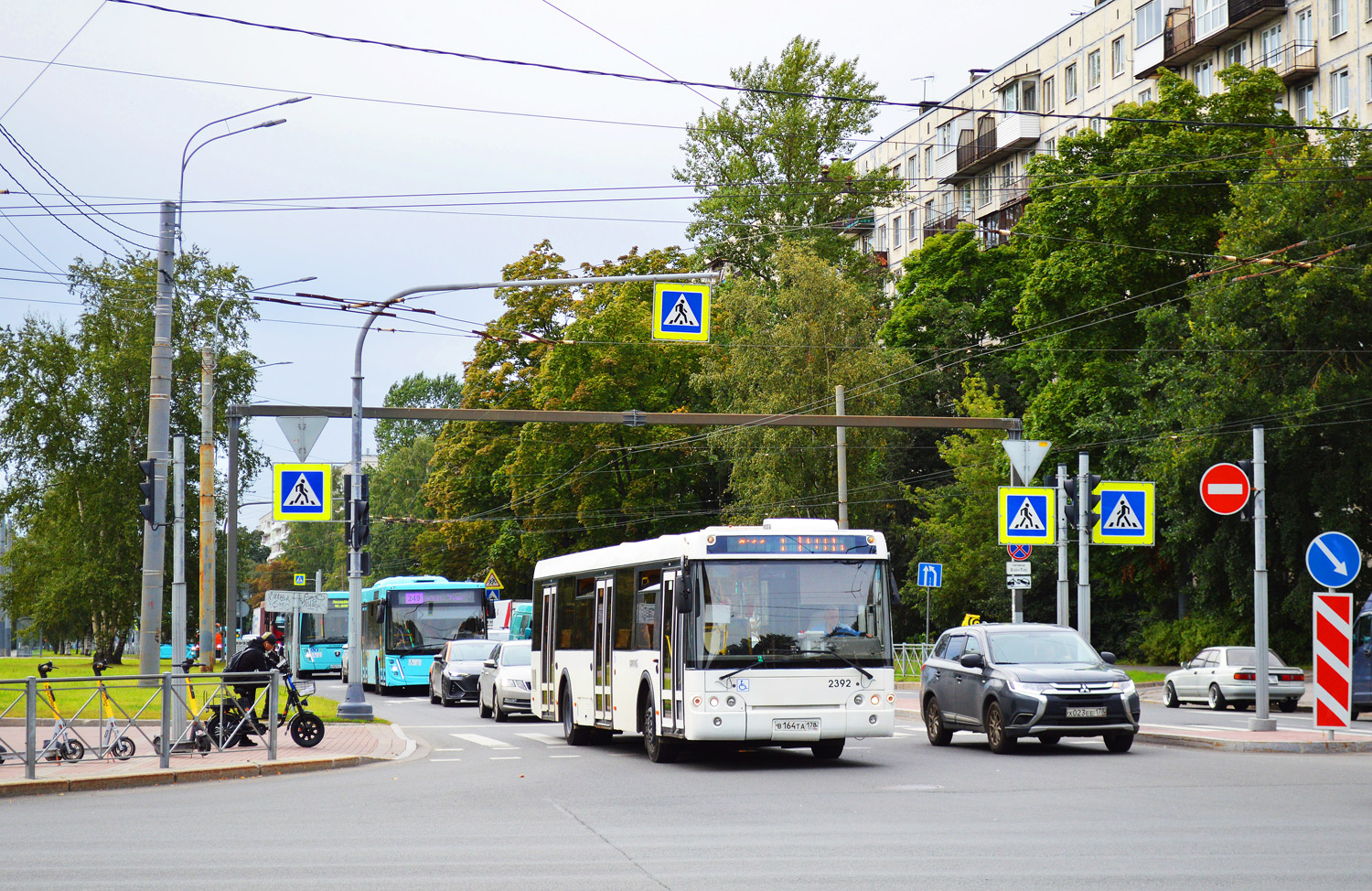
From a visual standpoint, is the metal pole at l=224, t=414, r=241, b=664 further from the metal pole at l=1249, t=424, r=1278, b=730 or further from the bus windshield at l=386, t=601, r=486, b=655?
the metal pole at l=1249, t=424, r=1278, b=730

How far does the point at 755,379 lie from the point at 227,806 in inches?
Answer: 1561

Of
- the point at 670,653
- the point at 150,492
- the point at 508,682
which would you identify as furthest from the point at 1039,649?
the point at 508,682

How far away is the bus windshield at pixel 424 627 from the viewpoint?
41.4 meters

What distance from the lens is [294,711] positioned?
67.8 feet

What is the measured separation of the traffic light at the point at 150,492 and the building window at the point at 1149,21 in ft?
147

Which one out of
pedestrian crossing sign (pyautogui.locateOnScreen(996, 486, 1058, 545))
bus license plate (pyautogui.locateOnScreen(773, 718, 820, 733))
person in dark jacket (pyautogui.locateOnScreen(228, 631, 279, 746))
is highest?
pedestrian crossing sign (pyautogui.locateOnScreen(996, 486, 1058, 545))

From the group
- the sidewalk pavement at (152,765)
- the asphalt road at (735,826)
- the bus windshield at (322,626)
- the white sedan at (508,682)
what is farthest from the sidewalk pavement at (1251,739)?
the bus windshield at (322,626)

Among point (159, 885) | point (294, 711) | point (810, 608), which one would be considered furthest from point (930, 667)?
point (159, 885)

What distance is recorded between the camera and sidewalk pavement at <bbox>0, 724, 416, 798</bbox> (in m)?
15.6

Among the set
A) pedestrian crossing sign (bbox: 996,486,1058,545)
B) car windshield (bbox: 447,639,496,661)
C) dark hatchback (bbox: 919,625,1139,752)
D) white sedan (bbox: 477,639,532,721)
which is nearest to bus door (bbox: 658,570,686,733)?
dark hatchback (bbox: 919,625,1139,752)

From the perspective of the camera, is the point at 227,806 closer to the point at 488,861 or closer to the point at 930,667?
the point at 488,861

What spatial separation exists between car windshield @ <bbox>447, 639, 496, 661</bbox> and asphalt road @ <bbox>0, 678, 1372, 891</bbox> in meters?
16.4

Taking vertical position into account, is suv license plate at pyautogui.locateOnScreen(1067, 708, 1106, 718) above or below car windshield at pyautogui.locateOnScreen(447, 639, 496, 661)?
above

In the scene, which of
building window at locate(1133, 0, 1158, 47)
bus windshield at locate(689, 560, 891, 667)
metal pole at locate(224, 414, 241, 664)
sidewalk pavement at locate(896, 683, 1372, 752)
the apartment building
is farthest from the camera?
building window at locate(1133, 0, 1158, 47)
